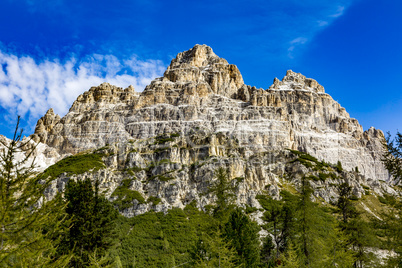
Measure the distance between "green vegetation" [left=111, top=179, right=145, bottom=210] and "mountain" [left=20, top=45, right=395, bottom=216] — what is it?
677 mm

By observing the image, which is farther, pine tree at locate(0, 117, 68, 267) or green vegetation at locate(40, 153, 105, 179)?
green vegetation at locate(40, 153, 105, 179)

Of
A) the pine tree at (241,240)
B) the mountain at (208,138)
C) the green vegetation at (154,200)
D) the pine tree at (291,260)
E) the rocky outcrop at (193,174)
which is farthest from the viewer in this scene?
the mountain at (208,138)

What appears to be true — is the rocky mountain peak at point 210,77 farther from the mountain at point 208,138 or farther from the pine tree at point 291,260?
the pine tree at point 291,260

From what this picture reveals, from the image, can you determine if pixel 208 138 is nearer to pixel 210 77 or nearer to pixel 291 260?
pixel 210 77

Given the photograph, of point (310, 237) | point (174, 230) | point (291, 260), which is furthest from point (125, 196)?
point (310, 237)

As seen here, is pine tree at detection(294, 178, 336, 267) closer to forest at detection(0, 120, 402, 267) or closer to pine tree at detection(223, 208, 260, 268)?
forest at detection(0, 120, 402, 267)

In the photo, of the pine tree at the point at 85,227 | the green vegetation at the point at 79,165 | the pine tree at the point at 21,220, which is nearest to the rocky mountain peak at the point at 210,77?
the green vegetation at the point at 79,165

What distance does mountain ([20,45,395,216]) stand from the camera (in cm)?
9306

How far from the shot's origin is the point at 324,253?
25.8 meters

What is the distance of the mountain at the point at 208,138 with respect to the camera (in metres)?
93.1

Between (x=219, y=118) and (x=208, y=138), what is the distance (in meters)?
44.8

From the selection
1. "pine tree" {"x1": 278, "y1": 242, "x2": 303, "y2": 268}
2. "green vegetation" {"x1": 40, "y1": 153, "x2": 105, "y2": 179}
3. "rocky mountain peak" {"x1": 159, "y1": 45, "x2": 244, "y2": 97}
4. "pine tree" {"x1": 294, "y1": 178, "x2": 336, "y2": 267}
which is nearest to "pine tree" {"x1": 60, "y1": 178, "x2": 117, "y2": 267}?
"pine tree" {"x1": 278, "y1": 242, "x2": 303, "y2": 268}

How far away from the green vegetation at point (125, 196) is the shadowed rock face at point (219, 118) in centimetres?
5661

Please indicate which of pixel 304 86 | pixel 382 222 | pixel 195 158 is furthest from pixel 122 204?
pixel 304 86
